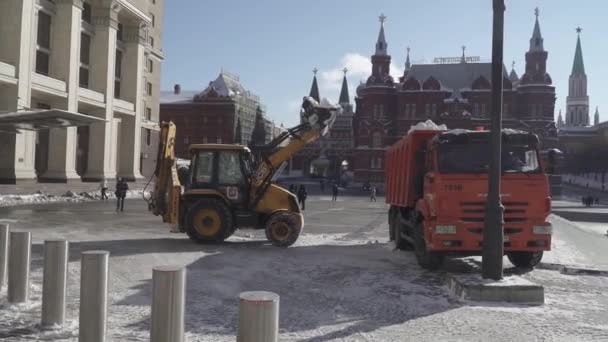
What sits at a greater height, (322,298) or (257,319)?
(257,319)

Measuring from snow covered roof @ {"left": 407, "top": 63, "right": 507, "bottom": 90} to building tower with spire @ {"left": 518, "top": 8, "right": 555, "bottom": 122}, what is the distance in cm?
439

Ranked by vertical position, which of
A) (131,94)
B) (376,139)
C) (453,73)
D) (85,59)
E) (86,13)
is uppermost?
(453,73)

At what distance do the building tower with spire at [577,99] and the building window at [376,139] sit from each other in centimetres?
8658

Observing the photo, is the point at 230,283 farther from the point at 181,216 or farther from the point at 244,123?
the point at 244,123

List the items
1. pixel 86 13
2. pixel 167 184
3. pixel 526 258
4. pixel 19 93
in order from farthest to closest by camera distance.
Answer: pixel 86 13 < pixel 19 93 < pixel 167 184 < pixel 526 258

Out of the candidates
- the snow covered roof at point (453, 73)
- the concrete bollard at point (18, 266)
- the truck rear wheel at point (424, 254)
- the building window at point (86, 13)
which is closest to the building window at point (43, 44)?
the building window at point (86, 13)

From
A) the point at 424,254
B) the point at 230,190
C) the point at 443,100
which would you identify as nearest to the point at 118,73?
the point at 230,190

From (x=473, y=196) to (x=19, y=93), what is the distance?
28078 mm

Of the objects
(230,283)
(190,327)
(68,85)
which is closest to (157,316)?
(190,327)

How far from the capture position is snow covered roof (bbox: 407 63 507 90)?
90.6 meters

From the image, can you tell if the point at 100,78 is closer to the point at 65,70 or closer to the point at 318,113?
the point at 65,70

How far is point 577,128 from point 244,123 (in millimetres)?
88188

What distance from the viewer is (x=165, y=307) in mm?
4414

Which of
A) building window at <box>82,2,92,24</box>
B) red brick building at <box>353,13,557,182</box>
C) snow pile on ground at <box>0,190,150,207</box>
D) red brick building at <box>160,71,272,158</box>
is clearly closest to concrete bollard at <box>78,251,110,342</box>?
snow pile on ground at <box>0,190,150,207</box>
